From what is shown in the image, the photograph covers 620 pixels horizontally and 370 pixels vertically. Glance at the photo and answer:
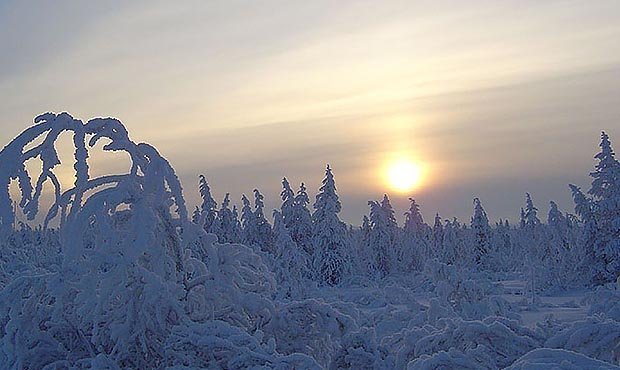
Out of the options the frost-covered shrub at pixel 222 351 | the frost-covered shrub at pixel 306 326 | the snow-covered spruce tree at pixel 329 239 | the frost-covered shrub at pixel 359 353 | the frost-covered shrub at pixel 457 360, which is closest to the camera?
the frost-covered shrub at pixel 457 360

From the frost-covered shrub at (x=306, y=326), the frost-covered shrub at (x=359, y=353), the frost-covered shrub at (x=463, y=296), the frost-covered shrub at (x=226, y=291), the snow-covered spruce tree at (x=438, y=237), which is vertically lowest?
the snow-covered spruce tree at (x=438, y=237)

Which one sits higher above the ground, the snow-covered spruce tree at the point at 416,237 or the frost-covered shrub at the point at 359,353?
the frost-covered shrub at the point at 359,353

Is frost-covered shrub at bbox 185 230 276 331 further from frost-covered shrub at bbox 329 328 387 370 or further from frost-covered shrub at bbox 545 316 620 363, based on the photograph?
frost-covered shrub at bbox 545 316 620 363

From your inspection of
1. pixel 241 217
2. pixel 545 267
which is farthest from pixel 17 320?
pixel 241 217

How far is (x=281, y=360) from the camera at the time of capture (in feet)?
14.3

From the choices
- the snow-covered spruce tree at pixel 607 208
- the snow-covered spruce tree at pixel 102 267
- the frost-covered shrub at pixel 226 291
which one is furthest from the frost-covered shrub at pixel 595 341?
the snow-covered spruce tree at pixel 607 208

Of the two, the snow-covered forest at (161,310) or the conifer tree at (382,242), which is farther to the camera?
the conifer tree at (382,242)

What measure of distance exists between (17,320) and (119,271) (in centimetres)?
102

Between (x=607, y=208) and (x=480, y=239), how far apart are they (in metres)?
26.2

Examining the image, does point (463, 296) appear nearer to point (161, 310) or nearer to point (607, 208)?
point (161, 310)

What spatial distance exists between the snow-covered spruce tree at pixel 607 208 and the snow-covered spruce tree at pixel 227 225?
101ft

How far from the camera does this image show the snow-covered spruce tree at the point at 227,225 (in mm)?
54472

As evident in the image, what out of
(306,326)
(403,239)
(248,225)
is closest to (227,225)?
(248,225)

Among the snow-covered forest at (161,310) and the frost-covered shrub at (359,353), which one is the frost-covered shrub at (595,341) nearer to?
the snow-covered forest at (161,310)
